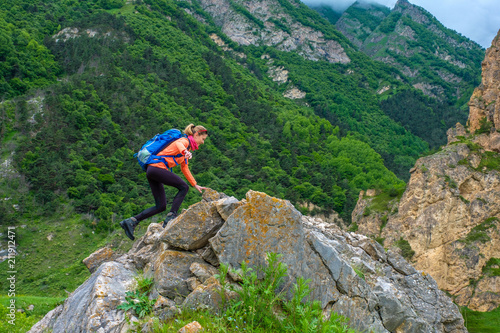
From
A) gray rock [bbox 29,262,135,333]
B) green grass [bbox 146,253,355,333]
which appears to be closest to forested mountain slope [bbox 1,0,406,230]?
gray rock [bbox 29,262,135,333]

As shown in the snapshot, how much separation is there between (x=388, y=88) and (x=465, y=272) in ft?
531

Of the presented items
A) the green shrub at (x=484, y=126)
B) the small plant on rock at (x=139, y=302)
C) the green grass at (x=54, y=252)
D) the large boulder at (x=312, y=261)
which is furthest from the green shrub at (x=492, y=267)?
the small plant on rock at (x=139, y=302)

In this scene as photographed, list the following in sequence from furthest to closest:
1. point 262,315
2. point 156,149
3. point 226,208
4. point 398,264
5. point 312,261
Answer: point 398,264, point 156,149, point 226,208, point 312,261, point 262,315

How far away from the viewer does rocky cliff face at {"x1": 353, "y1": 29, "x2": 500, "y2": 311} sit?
34.2 meters

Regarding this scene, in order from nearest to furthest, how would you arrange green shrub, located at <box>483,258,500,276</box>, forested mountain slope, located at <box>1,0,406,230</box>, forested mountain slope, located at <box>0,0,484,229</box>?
green shrub, located at <box>483,258,500,276</box>
forested mountain slope, located at <box>1,0,406,230</box>
forested mountain slope, located at <box>0,0,484,229</box>

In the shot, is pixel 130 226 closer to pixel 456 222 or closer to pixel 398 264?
pixel 398 264

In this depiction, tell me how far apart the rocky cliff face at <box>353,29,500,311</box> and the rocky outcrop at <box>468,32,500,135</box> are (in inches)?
10.5

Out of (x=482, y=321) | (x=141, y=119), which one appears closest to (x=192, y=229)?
(x=482, y=321)

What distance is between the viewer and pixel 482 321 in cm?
3112

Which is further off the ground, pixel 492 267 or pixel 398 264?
pixel 398 264

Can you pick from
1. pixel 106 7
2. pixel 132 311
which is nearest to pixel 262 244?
pixel 132 311

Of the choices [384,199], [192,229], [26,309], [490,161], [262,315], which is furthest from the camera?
[384,199]

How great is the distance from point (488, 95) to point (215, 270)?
4856cm

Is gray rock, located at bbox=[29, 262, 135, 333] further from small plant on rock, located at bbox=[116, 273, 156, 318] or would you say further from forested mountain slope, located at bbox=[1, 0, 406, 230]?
forested mountain slope, located at bbox=[1, 0, 406, 230]
